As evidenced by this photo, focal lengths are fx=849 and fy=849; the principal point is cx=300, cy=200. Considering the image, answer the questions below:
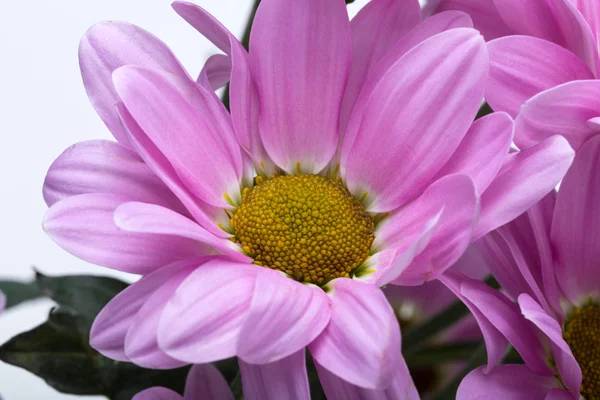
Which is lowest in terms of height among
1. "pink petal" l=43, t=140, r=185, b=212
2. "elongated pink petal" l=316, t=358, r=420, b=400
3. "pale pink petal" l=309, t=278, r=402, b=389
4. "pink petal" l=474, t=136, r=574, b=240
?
"elongated pink petal" l=316, t=358, r=420, b=400

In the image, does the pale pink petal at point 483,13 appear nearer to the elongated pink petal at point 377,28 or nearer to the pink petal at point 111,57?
the elongated pink petal at point 377,28

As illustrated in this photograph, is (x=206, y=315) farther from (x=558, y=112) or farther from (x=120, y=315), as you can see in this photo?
(x=558, y=112)

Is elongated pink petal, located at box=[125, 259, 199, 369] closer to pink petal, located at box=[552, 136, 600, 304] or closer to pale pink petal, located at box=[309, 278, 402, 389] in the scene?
pale pink petal, located at box=[309, 278, 402, 389]

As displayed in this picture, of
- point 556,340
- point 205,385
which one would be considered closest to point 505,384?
point 556,340

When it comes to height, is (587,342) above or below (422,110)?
below

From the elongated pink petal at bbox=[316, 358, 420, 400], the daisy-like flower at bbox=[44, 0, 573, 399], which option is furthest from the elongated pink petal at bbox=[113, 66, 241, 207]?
the elongated pink petal at bbox=[316, 358, 420, 400]

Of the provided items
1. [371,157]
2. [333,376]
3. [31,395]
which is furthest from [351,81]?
[31,395]

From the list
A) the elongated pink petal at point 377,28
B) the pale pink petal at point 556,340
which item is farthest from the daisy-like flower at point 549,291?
the elongated pink petal at point 377,28

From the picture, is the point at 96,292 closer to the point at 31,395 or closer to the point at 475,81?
the point at 475,81
